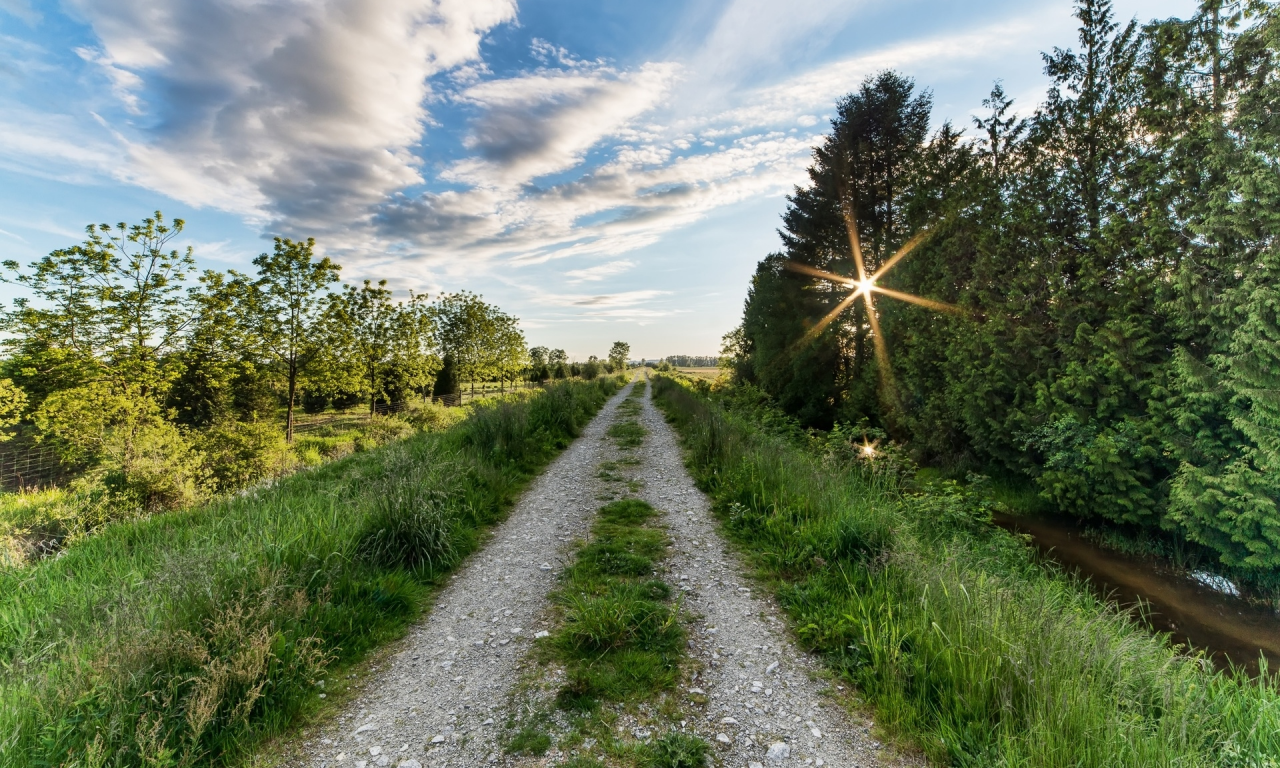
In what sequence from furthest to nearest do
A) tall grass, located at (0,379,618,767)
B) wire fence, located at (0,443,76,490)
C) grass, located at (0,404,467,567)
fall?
wire fence, located at (0,443,76,490) → grass, located at (0,404,467,567) → tall grass, located at (0,379,618,767)

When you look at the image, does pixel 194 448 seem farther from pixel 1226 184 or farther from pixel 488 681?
pixel 1226 184

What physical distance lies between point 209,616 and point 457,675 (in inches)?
79.4

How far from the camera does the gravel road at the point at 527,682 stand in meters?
2.90

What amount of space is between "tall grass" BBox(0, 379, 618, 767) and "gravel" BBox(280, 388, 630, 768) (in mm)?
354

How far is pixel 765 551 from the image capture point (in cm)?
580

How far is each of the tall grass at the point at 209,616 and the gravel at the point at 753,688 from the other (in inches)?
117

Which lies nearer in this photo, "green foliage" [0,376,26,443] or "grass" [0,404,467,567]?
"grass" [0,404,467,567]

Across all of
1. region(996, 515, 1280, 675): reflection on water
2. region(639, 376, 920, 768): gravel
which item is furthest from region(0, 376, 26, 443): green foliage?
region(996, 515, 1280, 675): reflection on water

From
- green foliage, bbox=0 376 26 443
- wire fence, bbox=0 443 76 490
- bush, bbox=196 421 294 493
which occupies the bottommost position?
wire fence, bbox=0 443 76 490

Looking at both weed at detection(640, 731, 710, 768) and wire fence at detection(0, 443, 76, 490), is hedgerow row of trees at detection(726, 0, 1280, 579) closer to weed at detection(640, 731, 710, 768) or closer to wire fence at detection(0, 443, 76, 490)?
weed at detection(640, 731, 710, 768)

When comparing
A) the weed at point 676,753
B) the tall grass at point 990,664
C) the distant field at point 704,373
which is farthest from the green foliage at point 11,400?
the distant field at point 704,373

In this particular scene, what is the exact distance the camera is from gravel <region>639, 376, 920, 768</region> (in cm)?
289

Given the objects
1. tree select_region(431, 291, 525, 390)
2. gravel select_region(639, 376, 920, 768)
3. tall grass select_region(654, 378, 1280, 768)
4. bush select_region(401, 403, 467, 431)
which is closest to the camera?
tall grass select_region(654, 378, 1280, 768)

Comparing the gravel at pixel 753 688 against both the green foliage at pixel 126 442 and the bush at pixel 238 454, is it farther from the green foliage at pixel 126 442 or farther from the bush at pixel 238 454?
the bush at pixel 238 454
